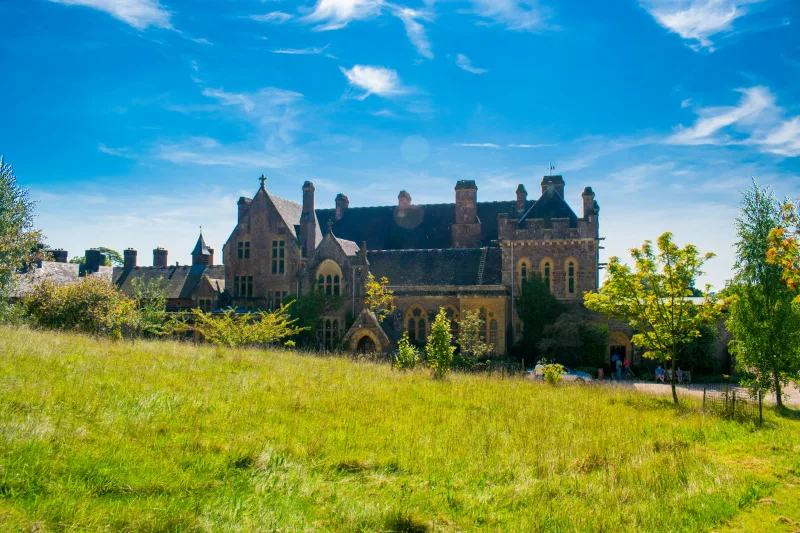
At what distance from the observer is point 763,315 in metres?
21.5

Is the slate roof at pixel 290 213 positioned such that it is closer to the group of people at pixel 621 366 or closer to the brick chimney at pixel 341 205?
the brick chimney at pixel 341 205

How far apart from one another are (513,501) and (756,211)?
2137cm

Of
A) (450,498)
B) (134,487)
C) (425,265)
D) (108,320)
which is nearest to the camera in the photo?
(134,487)

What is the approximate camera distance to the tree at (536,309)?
110 feet

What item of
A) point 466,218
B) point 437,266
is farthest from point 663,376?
point 466,218

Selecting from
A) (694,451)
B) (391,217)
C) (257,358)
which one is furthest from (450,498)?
(391,217)

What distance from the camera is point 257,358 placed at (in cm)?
1977

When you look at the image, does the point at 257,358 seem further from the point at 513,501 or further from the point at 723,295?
the point at 723,295

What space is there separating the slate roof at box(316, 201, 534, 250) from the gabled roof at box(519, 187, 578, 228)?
4.88 meters

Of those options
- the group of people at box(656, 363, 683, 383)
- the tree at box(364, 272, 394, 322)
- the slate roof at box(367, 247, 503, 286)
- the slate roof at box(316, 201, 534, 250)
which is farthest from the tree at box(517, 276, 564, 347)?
the tree at box(364, 272, 394, 322)

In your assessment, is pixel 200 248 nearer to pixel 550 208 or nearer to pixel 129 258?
pixel 129 258

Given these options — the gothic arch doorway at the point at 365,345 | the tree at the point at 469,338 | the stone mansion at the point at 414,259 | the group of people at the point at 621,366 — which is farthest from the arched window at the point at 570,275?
the gothic arch doorway at the point at 365,345

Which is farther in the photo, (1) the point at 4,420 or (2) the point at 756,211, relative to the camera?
(2) the point at 756,211

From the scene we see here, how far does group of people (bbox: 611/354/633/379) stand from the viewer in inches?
1255
